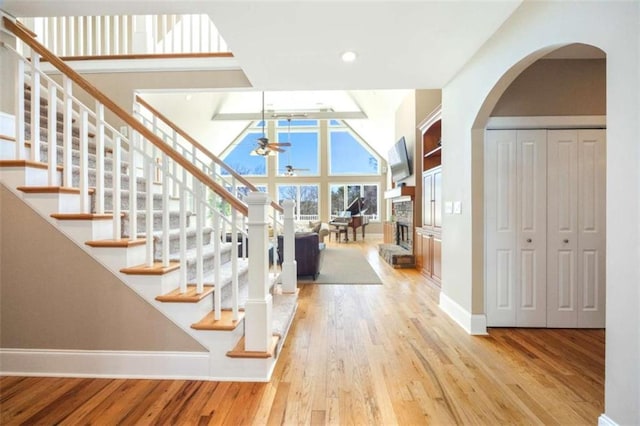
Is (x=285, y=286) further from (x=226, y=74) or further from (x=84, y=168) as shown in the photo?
(x=226, y=74)

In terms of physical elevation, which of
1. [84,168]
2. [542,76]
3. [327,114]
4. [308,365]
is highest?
[327,114]

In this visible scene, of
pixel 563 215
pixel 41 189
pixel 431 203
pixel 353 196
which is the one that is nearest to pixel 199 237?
pixel 41 189

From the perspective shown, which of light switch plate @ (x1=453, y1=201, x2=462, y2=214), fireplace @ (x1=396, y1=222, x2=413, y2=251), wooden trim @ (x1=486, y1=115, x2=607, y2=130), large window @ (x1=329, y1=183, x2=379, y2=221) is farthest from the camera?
large window @ (x1=329, y1=183, x2=379, y2=221)

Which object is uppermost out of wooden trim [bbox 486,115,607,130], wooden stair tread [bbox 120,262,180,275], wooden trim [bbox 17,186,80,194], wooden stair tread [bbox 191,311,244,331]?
wooden trim [bbox 486,115,607,130]

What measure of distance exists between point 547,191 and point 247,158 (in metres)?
9.58

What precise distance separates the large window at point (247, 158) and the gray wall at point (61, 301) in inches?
356

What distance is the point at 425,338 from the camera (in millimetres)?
2439

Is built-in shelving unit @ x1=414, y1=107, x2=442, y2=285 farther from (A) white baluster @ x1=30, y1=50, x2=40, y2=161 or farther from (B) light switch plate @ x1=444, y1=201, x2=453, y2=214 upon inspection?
(A) white baluster @ x1=30, y1=50, x2=40, y2=161

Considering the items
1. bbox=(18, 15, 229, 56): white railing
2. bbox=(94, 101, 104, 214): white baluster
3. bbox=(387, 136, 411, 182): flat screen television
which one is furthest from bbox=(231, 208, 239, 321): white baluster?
bbox=(387, 136, 411, 182): flat screen television

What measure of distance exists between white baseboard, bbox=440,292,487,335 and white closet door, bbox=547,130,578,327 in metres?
0.71

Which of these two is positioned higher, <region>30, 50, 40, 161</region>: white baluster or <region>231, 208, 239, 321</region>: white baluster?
<region>30, 50, 40, 161</region>: white baluster

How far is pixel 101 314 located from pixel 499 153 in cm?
337

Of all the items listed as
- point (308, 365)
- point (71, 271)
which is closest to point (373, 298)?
point (308, 365)

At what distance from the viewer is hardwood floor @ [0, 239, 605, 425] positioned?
1533 mm
